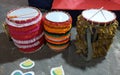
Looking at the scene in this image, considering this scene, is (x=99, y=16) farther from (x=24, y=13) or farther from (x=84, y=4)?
(x=24, y=13)

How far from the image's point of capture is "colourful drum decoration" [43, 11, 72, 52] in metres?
1.57

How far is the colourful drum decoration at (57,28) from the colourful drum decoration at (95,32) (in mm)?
100

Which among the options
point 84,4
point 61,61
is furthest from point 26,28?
point 84,4

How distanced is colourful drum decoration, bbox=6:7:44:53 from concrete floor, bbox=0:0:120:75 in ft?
0.30

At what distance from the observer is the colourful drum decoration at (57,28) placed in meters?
1.57

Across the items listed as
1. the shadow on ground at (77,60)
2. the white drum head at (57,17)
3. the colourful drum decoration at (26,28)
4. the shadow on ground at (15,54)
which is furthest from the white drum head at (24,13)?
the shadow on ground at (77,60)

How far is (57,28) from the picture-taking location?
158 centimetres

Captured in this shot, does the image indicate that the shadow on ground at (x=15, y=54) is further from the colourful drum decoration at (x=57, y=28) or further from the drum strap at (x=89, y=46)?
the drum strap at (x=89, y=46)

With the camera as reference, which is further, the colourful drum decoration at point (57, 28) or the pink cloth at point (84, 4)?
the pink cloth at point (84, 4)

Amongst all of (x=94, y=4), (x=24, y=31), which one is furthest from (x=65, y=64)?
(x=94, y=4)

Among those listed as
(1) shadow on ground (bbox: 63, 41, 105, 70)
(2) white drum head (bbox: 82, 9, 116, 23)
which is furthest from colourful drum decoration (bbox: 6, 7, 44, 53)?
(2) white drum head (bbox: 82, 9, 116, 23)

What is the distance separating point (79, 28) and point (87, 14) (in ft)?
0.41

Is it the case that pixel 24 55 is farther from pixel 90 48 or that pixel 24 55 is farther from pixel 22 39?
pixel 90 48

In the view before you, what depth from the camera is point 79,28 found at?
Result: 157 centimetres
